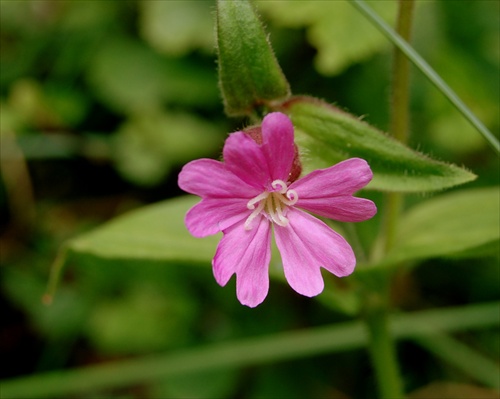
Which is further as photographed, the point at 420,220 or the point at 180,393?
the point at 180,393

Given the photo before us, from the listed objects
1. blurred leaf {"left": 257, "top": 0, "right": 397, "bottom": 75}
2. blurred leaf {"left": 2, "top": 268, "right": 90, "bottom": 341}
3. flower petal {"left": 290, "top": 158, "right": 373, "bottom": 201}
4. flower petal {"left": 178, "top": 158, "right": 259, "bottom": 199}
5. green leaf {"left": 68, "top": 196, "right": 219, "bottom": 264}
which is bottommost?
blurred leaf {"left": 2, "top": 268, "right": 90, "bottom": 341}

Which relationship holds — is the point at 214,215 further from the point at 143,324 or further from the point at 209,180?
the point at 143,324

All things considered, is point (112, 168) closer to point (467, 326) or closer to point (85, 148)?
point (85, 148)

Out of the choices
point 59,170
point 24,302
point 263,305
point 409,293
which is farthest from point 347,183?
point 59,170

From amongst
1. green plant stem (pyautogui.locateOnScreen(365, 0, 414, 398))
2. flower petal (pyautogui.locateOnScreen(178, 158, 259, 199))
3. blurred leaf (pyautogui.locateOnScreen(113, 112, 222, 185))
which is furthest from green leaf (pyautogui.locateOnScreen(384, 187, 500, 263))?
blurred leaf (pyautogui.locateOnScreen(113, 112, 222, 185))

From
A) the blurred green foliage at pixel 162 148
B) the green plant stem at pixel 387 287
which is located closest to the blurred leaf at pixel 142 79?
the blurred green foliage at pixel 162 148

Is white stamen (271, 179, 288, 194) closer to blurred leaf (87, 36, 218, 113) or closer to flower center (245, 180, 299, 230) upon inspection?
flower center (245, 180, 299, 230)

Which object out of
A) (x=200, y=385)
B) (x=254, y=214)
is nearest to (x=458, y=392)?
(x=200, y=385)

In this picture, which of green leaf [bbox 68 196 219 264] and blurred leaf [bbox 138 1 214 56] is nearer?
green leaf [bbox 68 196 219 264]
